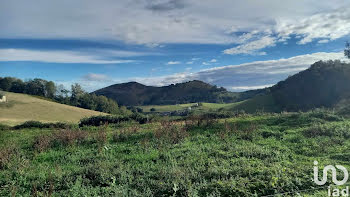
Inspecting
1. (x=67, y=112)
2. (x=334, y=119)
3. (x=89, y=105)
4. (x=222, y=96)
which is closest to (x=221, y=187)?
(x=334, y=119)

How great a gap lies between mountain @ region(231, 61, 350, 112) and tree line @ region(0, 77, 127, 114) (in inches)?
2129

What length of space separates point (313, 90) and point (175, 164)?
80590 millimetres

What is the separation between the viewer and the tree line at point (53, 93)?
277ft

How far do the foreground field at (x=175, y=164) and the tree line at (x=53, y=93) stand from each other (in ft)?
255

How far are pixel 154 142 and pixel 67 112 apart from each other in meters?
55.3

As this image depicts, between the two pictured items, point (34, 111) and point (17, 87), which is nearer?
point (34, 111)

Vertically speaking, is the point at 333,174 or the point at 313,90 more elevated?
the point at 313,90

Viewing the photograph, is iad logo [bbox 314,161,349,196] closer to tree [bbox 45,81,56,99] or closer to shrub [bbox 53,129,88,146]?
shrub [bbox 53,129,88,146]

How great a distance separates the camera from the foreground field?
19.0ft

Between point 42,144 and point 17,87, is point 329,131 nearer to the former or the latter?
point 42,144

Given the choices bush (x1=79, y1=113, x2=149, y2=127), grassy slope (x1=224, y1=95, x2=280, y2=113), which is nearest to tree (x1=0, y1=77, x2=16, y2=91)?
bush (x1=79, y1=113, x2=149, y2=127)

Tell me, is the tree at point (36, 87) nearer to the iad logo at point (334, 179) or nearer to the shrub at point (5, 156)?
the shrub at point (5, 156)

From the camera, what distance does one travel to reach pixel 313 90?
7350 cm

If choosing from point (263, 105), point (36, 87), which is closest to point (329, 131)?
point (263, 105)
